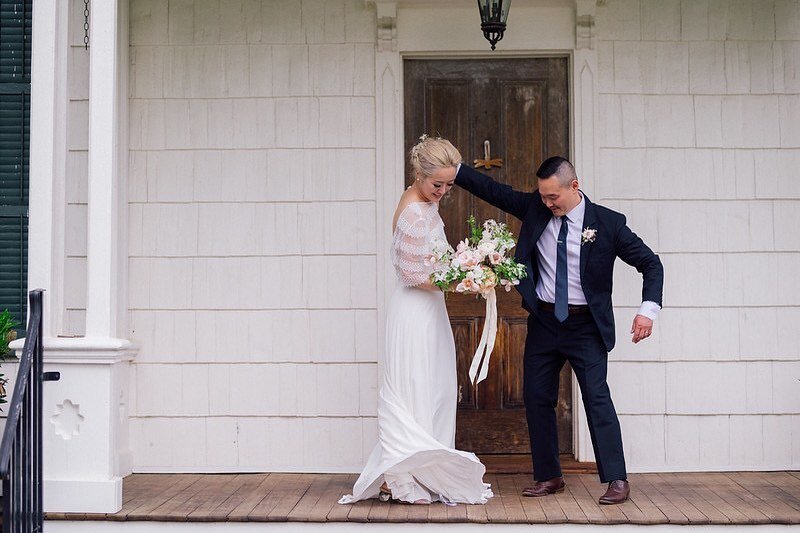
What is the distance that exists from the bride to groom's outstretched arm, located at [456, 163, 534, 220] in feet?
0.75

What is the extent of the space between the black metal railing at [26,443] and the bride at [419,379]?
4.94ft

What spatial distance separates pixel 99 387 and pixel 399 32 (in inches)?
108

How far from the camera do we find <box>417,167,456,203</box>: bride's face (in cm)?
500

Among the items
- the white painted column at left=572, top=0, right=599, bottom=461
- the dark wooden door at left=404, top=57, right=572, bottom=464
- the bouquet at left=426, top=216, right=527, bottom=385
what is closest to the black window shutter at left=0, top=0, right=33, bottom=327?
the dark wooden door at left=404, top=57, right=572, bottom=464

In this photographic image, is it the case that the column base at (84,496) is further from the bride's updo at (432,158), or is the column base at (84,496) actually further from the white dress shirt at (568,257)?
the white dress shirt at (568,257)

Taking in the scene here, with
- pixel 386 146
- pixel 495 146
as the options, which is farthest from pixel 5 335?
pixel 495 146

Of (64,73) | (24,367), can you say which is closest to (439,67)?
(64,73)

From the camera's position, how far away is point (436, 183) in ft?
16.4

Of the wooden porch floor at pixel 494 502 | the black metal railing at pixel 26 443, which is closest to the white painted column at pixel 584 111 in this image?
the wooden porch floor at pixel 494 502

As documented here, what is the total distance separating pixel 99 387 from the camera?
4832mm

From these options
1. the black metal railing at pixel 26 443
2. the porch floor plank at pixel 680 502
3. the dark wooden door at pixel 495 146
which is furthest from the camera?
the dark wooden door at pixel 495 146

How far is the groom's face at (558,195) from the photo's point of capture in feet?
16.2

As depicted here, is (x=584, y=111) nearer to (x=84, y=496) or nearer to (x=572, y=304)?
(x=572, y=304)

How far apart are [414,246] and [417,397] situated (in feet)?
2.52
